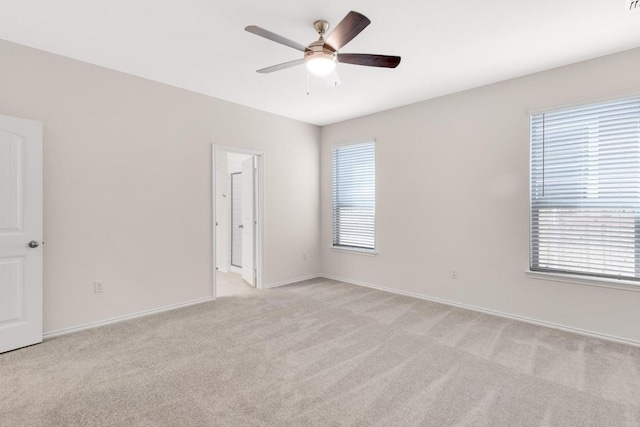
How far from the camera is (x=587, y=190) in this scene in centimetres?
310

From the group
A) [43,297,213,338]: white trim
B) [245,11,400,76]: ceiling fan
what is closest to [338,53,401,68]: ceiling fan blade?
[245,11,400,76]: ceiling fan

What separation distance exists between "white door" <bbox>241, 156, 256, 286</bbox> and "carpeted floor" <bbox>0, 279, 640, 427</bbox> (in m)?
1.51

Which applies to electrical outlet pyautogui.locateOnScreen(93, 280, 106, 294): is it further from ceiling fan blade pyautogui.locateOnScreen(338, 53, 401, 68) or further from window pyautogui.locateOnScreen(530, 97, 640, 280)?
window pyautogui.locateOnScreen(530, 97, 640, 280)

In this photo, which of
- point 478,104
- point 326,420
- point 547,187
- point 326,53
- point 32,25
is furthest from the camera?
point 478,104

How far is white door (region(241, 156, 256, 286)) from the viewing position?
491cm

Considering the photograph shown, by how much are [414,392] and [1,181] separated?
12.0ft

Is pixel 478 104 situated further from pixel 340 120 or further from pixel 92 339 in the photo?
pixel 92 339

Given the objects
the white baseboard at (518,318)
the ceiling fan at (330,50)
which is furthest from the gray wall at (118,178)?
the white baseboard at (518,318)

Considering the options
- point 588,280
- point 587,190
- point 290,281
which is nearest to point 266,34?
point 587,190

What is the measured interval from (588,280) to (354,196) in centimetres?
308

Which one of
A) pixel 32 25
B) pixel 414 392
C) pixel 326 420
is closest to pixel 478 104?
pixel 414 392

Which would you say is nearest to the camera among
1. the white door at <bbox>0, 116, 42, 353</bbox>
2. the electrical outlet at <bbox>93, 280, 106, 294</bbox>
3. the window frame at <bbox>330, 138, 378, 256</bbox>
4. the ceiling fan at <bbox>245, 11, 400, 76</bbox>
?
the ceiling fan at <bbox>245, 11, 400, 76</bbox>

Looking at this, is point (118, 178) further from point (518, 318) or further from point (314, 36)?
point (518, 318)

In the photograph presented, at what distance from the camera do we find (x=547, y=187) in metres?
3.33
